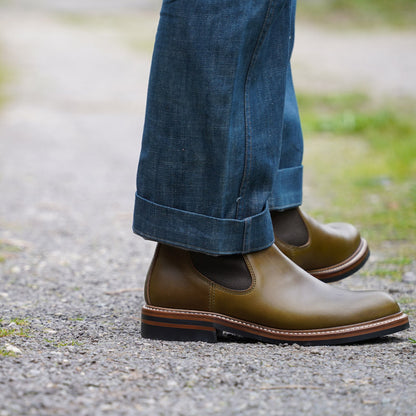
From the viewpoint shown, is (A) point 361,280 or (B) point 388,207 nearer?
(A) point 361,280

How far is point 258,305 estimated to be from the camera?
3.79 feet

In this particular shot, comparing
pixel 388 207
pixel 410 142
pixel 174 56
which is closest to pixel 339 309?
pixel 174 56

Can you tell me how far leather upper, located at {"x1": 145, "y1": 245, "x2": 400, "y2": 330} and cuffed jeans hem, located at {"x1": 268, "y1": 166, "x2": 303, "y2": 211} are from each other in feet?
0.99

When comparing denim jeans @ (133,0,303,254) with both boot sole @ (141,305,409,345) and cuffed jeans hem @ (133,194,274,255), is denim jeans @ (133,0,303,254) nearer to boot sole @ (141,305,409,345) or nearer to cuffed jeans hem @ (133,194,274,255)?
cuffed jeans hem @ (133,194,274,255)

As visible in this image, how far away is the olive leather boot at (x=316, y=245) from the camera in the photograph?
4.90 feet

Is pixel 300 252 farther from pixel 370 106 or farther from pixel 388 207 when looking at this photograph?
pixel 370 106

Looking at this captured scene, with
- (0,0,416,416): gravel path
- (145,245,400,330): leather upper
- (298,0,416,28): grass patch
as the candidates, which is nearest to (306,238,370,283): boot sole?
(0,0,416,416): gravel path

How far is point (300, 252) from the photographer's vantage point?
1498 mm

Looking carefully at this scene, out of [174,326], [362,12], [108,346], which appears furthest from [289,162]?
[362,12]

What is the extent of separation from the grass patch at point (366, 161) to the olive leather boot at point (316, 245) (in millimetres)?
403

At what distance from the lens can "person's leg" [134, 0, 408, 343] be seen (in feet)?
3.51

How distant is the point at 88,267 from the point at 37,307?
467 millimetres

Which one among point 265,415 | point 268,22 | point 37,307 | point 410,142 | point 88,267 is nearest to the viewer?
point 265,415

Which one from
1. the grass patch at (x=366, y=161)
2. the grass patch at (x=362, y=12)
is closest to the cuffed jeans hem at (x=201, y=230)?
the grass patch at (x=366, y=161)
